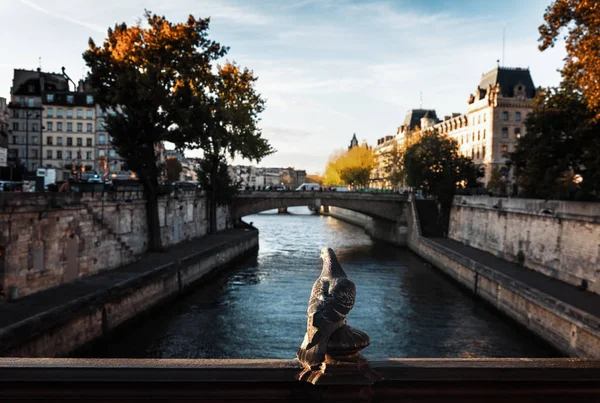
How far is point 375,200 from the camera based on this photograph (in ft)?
178

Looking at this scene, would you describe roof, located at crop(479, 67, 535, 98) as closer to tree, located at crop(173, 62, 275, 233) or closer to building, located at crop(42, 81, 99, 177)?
tree, located at crop(173, 62, 275, 233)

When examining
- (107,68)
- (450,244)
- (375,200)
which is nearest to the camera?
(107,68)

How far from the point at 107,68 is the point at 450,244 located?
26.7 meters

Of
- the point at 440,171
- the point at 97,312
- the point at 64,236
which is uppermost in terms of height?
the point at 440,171

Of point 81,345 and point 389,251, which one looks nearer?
point 81,345

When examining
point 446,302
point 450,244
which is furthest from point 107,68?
point 450,244

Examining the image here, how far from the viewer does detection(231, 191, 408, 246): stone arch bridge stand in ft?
175

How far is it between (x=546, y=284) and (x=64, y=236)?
66.0 ft

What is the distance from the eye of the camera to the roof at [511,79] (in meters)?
70.6

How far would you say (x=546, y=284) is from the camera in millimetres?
22781

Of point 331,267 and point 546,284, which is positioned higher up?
point 331,267

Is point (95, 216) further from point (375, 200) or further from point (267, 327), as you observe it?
point (375, 200)

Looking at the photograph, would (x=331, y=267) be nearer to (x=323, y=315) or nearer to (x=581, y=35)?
(x=323, y=315)
